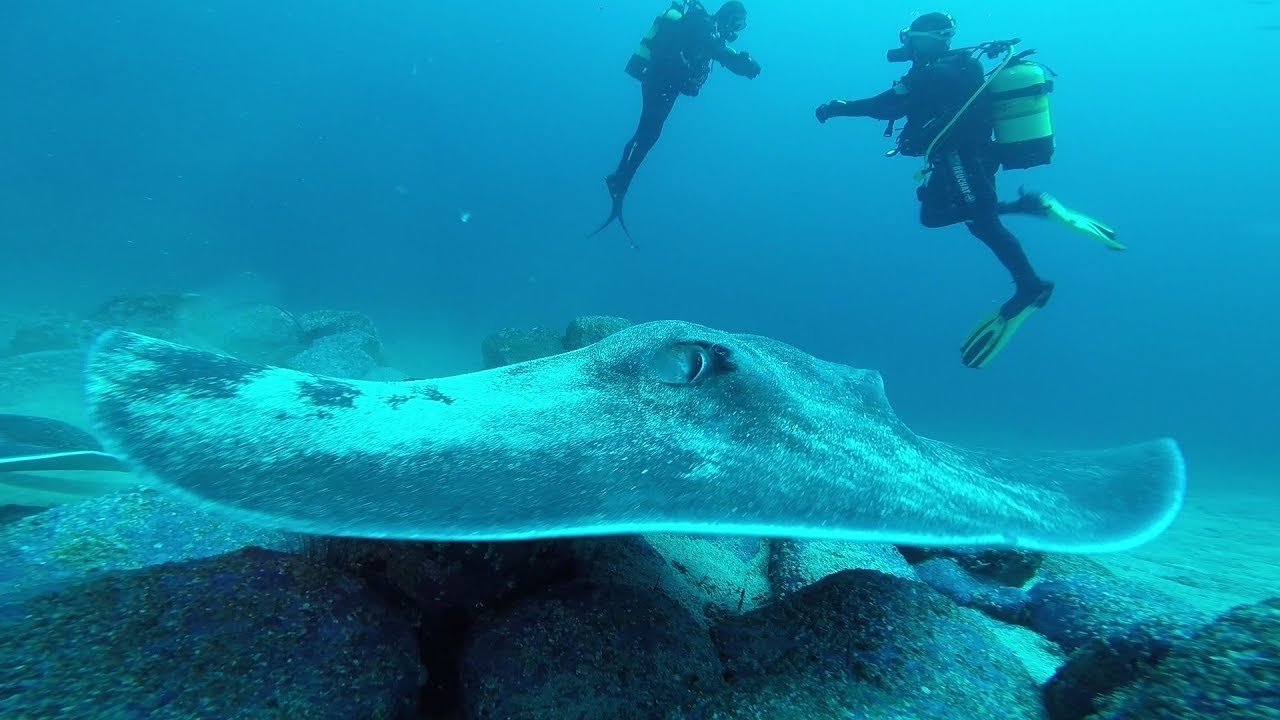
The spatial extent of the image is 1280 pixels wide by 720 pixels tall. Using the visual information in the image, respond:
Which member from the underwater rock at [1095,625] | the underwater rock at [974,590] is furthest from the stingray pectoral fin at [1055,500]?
the underwater rock at [974,590]

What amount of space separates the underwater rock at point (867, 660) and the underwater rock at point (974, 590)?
1.49 m

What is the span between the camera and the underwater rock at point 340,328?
36.4 ft

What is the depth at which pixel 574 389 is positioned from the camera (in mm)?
1969

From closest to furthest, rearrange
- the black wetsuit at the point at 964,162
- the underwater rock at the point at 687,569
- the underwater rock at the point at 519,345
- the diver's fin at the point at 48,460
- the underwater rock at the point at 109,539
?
1. the underwater rock at the point at 109,539
2. the underwater rock at the point at 687,569
3. the diver's fin at the point at 48,460
4. the black wetsuit at the point at 964,162
5. the underwater rock at the point at 519,345

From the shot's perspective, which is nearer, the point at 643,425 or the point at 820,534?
the point at 820,534

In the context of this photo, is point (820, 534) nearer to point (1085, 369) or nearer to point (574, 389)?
point (574, 389)

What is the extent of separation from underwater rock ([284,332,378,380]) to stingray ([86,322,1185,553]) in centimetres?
836

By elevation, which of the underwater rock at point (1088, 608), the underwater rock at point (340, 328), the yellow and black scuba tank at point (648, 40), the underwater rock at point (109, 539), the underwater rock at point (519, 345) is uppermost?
the yellow and black scuba tank at point (648, 40)

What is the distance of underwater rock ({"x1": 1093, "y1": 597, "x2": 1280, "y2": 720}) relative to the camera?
1.13 m

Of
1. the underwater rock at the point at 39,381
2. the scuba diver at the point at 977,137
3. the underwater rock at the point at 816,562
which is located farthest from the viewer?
the underwater rock at the point at 39,381

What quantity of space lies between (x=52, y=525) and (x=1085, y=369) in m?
81.2

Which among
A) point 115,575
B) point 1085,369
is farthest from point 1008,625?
point 1085,369

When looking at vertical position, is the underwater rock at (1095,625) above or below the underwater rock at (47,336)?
below

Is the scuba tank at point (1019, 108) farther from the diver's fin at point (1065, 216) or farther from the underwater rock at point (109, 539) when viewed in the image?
the underwater rock at point (109, 539)
